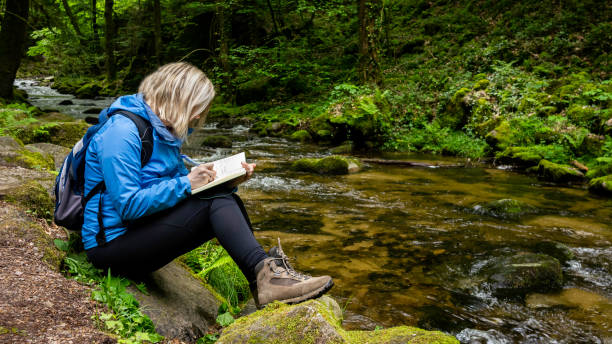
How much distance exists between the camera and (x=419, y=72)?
15.8 m

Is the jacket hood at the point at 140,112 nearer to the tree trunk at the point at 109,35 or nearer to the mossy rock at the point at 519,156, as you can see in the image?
the mossy rock at the point at 519,156

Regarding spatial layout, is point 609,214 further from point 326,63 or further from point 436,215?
point 326,63

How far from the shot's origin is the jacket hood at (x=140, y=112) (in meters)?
2.53

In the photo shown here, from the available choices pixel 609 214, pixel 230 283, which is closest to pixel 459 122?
pixel 609 214

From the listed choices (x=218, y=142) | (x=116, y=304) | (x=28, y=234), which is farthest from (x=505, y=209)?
(x=218, y=142)

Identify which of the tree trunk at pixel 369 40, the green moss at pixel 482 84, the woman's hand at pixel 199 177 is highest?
the tree trunk at pixel 369 40

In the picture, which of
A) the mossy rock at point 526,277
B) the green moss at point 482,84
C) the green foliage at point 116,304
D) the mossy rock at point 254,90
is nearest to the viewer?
the green foliage at point 116,304

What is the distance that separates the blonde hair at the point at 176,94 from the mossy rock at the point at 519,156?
8.55 m

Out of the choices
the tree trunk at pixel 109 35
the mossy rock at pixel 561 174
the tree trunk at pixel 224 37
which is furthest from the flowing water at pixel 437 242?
the tree trunk at pixel 109 35

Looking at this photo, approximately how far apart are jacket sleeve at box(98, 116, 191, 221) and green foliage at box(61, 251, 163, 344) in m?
0.41

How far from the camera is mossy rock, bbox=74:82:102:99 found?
83.5ft

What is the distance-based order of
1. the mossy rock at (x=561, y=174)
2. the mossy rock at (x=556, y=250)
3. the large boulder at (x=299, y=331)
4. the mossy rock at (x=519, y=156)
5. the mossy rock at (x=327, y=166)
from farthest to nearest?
the mossy rock at (x=519, y=156)
the mossy rock at (x=327, y=166)
the mossy rock at (x=561, y=174)
the mossy rock at (x=556, y=250)
the large boulder at (x=299, y=331)

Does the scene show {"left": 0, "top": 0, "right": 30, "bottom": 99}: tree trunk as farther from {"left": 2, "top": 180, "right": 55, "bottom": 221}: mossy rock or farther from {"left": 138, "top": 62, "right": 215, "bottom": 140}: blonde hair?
{"left": 138, "top": 62, "right": 215, "bottom": 140}: blonde hair

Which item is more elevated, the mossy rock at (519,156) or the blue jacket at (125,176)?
the blue jacket at (125,176)
